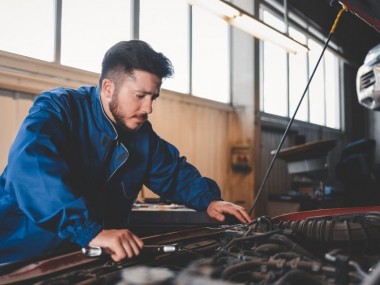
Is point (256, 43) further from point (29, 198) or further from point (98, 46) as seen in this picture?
point (29, 198)

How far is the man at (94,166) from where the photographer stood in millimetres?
1013

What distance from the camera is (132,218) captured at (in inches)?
95.0

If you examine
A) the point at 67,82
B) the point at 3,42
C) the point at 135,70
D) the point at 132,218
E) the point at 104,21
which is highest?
the point at 104,21

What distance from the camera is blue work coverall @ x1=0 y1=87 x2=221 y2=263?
101 cm

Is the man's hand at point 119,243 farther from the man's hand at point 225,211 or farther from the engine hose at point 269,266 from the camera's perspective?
the man's hand at point 225,211

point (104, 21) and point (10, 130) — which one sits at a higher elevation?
point (104, 21)

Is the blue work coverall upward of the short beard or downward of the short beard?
downward

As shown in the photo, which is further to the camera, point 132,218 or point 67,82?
point 67,82

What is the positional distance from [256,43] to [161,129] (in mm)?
2227

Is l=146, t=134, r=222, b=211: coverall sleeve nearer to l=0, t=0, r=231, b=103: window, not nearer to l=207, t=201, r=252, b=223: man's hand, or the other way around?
l=207, t=201, r=252, b=223: man's hand

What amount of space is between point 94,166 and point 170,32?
11.0ft

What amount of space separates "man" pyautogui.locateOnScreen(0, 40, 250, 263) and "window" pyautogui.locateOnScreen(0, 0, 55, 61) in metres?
1.79

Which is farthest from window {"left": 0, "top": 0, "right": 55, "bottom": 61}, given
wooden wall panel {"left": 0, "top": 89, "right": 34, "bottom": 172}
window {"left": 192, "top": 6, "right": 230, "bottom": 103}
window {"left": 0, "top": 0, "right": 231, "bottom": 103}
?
window {"left": 192, "top": 6, "right": 230, "bottom": 103}

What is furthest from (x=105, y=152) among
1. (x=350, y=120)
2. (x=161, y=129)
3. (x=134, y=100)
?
(x=350, y=120)
